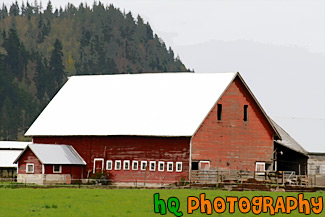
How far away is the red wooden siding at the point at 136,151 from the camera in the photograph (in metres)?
65.2

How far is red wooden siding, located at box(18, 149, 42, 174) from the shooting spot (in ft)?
221

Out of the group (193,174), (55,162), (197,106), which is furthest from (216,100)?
(55,162)

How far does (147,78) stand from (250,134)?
9524 mm

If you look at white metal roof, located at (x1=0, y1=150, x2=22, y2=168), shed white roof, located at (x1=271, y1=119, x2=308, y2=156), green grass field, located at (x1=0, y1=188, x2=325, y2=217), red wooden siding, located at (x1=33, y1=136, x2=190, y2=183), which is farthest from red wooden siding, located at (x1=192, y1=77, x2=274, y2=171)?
white metal roof, located at (x1=0, y1=150, x2=22, y2=168)

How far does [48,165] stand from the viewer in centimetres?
6725

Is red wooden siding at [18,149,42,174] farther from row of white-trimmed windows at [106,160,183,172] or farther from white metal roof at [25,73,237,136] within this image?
row of white-trimmed windows at [106,160,183,172]

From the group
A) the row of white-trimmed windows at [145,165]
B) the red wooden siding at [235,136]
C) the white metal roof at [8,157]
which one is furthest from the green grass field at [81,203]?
the white metal roof at [8,157]

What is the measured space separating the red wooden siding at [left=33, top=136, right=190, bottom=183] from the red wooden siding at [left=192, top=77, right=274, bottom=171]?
1.28 m

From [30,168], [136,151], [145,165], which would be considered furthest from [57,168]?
[145,165]

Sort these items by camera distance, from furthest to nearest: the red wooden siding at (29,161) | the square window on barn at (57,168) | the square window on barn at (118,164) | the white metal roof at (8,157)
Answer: the white metal roof at (8,157)
the square window on barn at (118,164)
the square window on barn at (57,168)
the red wooden siding at (29,161)

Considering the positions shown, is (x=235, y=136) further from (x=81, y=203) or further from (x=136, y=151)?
(x=81, y=203)

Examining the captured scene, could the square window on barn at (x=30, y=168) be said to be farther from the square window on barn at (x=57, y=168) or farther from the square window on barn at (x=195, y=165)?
the square window on barn at (x=195, y=165)

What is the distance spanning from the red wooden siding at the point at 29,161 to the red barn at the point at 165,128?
3806 mm

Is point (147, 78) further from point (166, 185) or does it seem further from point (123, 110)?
point (166, 185)
